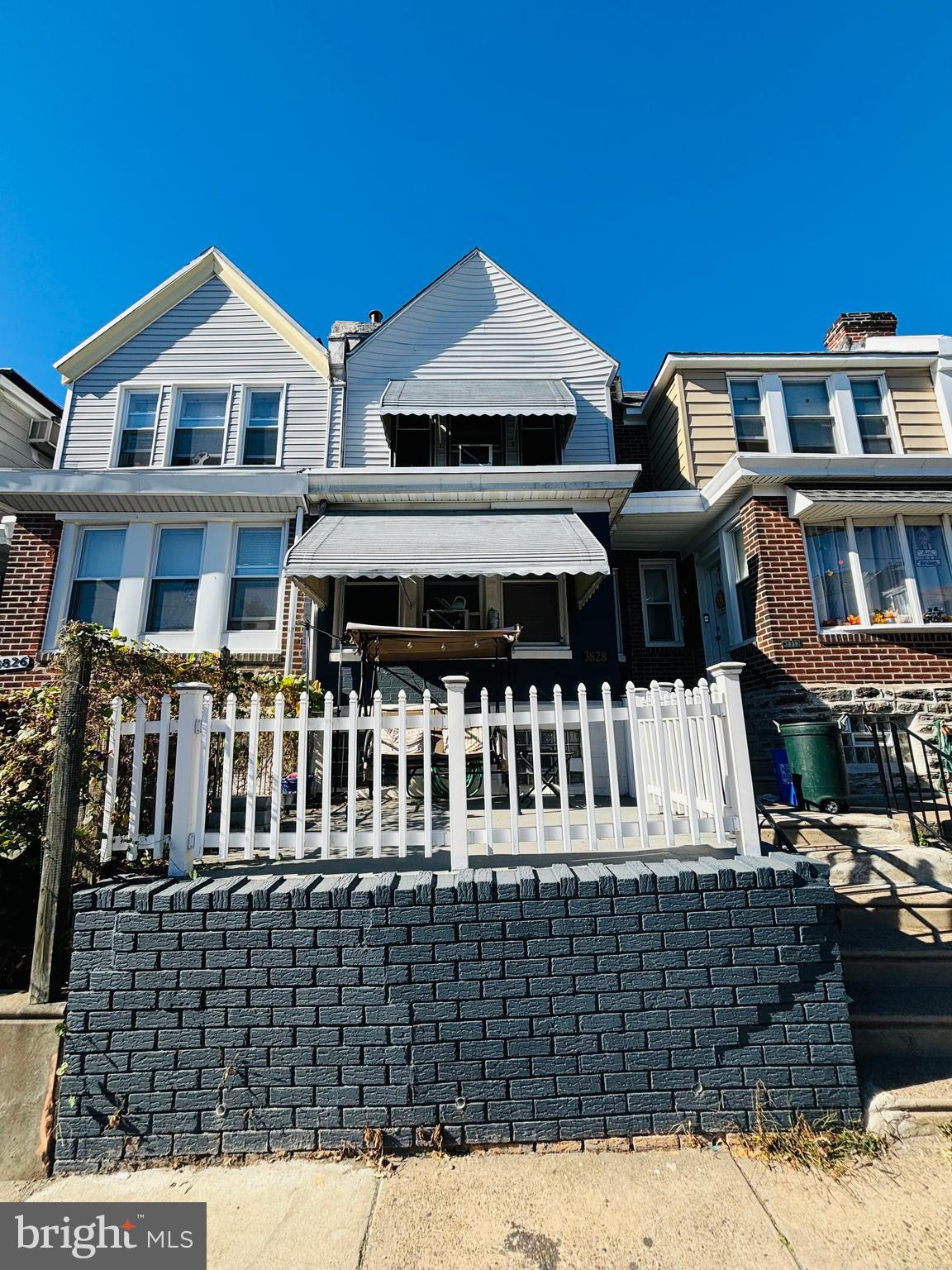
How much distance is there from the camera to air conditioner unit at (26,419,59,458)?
1184cm

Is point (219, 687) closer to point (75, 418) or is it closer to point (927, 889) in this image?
point (927, 889)

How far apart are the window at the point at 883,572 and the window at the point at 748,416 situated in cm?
267

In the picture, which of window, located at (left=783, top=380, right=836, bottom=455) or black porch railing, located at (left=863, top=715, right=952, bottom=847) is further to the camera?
A: window, located at (left=783, top=380, right=836, bottom=455)

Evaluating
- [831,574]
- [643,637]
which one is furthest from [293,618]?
[831,574]

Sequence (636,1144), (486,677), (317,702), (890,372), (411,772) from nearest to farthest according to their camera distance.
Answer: (636,1144) → (411,772) → (317,702) → (486,677) → (890,372)

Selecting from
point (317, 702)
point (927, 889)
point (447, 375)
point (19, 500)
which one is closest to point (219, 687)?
point (317, 702)

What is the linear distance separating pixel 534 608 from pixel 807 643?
4247 mm

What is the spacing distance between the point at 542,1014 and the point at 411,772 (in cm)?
355

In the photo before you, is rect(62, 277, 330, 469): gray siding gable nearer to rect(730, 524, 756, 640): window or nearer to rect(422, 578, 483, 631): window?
rect(422, 578, 483, 631): window

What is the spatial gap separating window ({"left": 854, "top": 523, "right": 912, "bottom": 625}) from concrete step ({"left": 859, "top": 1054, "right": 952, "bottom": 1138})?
731 cm

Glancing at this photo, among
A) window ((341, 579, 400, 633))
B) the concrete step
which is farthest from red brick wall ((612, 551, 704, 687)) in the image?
the concrete step

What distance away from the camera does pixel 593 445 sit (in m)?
10.6

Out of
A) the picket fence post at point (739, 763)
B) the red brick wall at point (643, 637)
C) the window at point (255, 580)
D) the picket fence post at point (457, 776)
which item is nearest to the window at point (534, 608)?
the red brick wall at point (643, 637)

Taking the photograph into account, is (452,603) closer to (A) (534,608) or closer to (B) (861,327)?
(A) (534,608)
